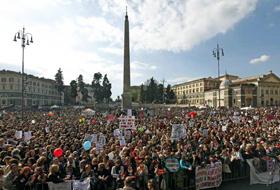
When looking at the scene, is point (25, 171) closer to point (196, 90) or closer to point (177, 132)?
point (177, 132)

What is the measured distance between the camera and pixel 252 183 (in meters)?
11.2

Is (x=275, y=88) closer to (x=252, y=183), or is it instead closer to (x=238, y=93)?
(x=238, y=93)

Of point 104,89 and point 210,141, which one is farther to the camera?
point 104,89

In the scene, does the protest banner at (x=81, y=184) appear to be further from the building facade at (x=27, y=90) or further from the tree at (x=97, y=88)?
the tree at (x=97, y=88)

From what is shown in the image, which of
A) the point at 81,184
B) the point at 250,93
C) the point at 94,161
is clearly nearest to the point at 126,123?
the point at 94,161

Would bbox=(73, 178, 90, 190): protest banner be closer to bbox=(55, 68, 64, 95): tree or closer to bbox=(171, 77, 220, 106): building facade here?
bbox=(55, 68, 64, 95): tree

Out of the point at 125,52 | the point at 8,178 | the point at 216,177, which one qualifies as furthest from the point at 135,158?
the point at 125,52

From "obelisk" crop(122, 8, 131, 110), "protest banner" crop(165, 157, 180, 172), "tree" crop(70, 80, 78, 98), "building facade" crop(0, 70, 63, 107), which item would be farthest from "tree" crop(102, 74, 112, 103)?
"protest banner" crop(165, 157, 180, 172)

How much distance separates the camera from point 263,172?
11.4 meters

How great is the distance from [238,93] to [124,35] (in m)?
76.9

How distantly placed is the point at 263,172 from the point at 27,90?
114322mm

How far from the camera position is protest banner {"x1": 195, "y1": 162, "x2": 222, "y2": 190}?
1025cm

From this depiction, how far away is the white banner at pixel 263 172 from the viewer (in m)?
11.2

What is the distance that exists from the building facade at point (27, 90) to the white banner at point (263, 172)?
92.3 meters
